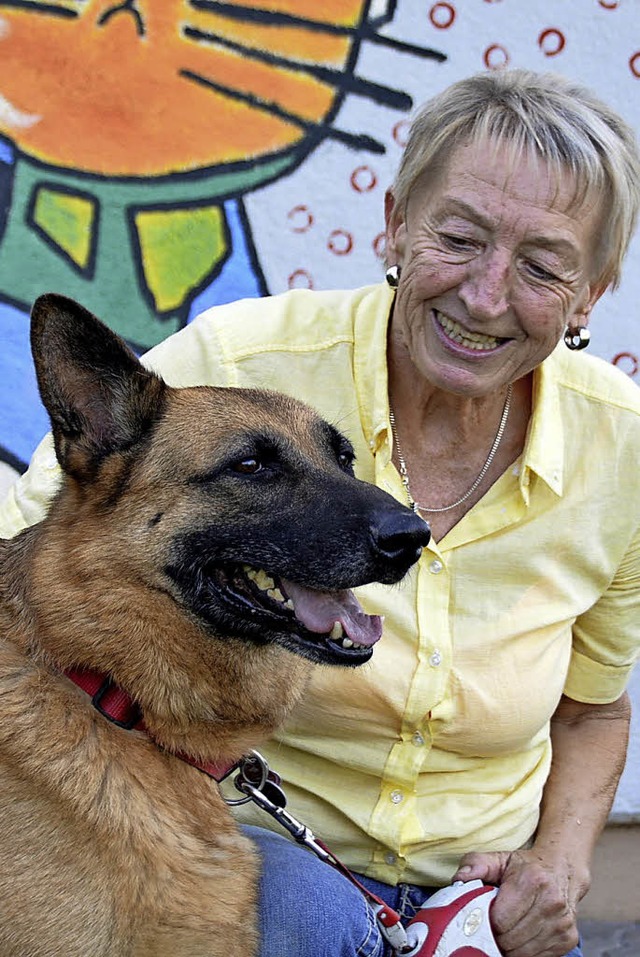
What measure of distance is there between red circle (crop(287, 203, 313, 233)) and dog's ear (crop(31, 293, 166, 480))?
176 centimetres

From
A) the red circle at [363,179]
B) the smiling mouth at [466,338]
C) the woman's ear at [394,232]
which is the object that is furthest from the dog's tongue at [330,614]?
the red circle at [363,179]

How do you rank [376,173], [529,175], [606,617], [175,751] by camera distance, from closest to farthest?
[175,751] → [529,175] → [606,617] → [376,173]

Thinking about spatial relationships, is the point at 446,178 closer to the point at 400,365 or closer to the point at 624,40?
the point at 400,365

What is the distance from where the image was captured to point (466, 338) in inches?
95.7

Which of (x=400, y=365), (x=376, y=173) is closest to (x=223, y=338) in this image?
(x=400, y=365)

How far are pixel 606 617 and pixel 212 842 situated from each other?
1158 mm

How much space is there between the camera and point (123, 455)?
6.98 ft

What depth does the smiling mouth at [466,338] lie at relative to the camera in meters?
2.42

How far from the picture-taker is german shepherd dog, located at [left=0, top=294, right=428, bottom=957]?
1910 millimetres

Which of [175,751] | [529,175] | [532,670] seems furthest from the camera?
[532,670]

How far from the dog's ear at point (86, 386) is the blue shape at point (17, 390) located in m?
1.53

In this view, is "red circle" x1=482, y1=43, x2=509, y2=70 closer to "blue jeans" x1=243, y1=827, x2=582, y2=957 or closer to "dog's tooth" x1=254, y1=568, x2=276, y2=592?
"dog's tooth" x1=254, y1=568, x2=276, y2=592

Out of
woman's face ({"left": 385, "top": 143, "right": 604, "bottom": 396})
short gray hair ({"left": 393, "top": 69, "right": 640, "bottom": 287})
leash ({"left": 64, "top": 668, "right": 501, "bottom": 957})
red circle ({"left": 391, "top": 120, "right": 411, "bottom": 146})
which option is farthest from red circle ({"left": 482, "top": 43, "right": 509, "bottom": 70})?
leash ({"left": 64, "top": 668, "right": 501, "bottom": 957})

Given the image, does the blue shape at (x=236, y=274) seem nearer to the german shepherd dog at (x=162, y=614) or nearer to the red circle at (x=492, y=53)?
the red circle at (x=492, y=53)
